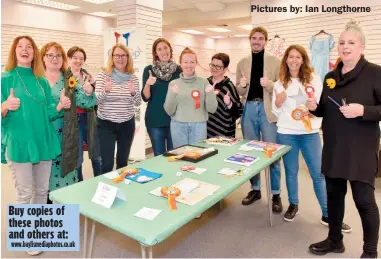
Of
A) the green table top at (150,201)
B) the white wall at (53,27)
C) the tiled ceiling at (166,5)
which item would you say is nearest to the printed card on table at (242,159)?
the green table top at (150,201)

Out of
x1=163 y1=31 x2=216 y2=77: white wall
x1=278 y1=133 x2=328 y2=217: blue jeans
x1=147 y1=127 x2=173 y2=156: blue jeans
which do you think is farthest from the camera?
x1=163 y1=31 x2=216 y2=77: white wall

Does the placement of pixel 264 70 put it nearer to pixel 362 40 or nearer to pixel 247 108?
pixel 247 108

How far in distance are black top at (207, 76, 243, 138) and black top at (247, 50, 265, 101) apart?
0.52 feet

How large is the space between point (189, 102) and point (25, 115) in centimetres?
131

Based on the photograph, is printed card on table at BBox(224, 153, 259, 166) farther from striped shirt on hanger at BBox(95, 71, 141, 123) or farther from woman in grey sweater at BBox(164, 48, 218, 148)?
striped shirt on hanger at BBox(95, 71, 141, 123)

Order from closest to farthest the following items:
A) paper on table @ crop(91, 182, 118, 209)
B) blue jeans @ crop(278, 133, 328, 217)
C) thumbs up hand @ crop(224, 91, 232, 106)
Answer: paper on table @ crop(91, 182, 118, 209)
blue jeans @ crop(278, 133, 328, 217)
thumbs up hand @ crop(224, 91, 232, 106)

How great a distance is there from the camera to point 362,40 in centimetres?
194

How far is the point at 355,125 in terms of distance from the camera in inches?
77.3

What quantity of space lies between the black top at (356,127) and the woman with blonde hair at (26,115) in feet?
6.72

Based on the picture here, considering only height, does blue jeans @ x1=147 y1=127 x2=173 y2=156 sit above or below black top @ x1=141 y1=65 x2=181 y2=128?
below

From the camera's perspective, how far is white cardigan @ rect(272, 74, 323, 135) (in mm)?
2613

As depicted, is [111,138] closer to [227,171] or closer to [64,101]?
[64,101]

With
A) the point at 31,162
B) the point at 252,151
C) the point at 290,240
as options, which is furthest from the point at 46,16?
the point at 290,240

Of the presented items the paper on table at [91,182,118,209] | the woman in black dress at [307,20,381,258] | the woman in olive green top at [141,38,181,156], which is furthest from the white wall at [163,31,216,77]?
the paper on table at [91,182,118,209]
